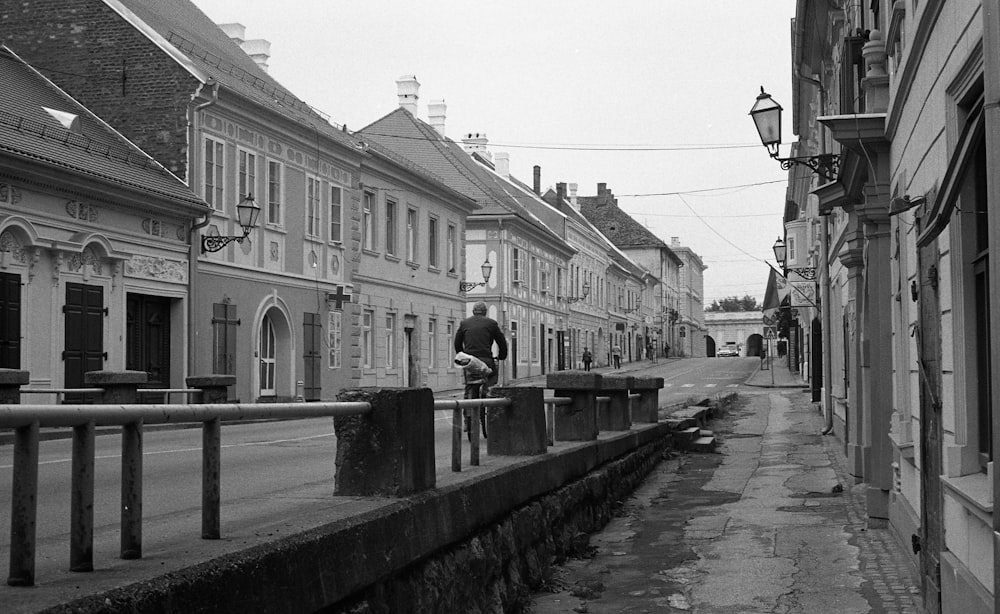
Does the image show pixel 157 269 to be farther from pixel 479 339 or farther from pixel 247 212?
pixel 479 339

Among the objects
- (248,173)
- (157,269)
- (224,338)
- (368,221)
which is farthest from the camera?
(368,221)

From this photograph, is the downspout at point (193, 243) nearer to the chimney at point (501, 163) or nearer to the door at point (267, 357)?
the door at point (267, 357)

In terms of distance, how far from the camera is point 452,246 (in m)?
41.7

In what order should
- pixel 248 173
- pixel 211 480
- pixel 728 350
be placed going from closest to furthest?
pixel 211 480 → pixel 248 173 → pixel 728 350

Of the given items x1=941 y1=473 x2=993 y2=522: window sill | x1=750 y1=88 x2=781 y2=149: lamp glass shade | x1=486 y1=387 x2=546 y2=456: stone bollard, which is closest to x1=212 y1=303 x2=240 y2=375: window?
x1=750 y1=88 x2=781 y2=149: lamp glass shade

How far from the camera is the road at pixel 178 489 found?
11.8 feet

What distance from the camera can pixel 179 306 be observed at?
2297 cm

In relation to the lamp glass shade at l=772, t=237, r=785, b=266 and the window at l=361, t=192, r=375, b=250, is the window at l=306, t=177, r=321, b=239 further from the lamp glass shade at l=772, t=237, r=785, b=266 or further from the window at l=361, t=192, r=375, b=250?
the lamp glass shade at l=772, t=237, r=785, b=266

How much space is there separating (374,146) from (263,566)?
30.4m

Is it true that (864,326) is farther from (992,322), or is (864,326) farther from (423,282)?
(423,282)

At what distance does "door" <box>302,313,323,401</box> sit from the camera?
28.8 meters

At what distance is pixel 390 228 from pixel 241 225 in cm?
1225

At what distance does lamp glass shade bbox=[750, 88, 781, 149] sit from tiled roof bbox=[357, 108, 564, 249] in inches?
1299

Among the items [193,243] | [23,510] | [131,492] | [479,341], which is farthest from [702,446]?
[23,510]
